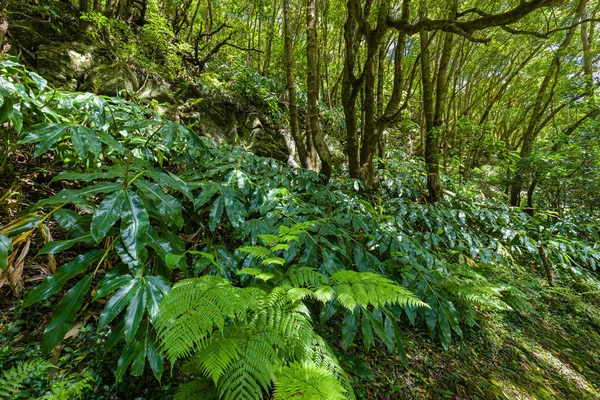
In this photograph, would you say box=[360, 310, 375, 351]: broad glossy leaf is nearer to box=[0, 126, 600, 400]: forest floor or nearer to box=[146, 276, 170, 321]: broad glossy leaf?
box=[0, 126, 600, 400]: forest floor

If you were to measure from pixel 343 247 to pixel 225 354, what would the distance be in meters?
1.18

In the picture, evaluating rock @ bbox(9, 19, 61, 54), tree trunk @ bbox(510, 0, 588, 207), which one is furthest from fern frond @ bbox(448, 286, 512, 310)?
rock @ bbox(9, 19, 61, 54)

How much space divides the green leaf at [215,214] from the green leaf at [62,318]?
2.14ft

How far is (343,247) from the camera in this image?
1857 mm

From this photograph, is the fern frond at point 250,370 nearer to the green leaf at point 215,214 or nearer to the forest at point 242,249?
the forest at point 242,249

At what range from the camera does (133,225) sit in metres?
1.06

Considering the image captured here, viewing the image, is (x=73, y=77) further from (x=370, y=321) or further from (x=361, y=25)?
(x=370, y=321)

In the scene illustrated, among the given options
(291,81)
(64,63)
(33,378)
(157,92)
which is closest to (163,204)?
(33,378)

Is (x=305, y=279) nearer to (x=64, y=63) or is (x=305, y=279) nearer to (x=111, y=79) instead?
(x=111, y=79)

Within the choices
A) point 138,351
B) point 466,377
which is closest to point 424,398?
point 466,377

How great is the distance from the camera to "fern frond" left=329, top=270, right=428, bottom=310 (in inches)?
41.1

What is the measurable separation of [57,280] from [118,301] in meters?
0.30

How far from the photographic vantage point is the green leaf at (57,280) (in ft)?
3.08

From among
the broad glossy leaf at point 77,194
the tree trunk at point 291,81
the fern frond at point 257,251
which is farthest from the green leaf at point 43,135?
the tree trunk at point 291,81
